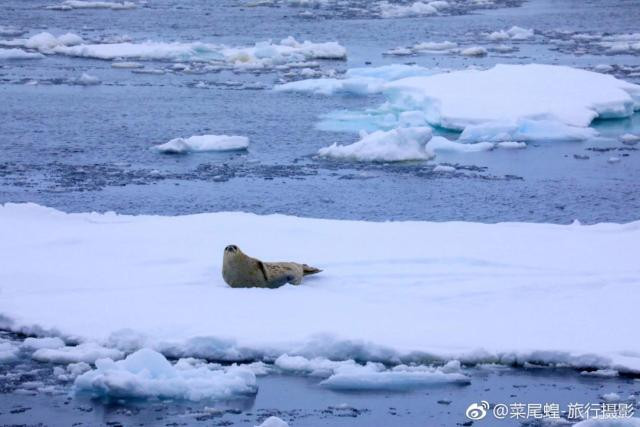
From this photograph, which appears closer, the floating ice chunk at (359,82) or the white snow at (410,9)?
the floating ice chunk at (359,82)

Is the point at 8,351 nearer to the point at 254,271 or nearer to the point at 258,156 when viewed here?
the point at 254,271

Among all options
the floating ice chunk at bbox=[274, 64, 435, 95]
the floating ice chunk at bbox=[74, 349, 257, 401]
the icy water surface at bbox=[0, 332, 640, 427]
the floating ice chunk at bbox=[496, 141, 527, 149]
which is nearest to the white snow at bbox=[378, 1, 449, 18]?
the floating ice chunk at bbox=[274, 64, 435, 95]

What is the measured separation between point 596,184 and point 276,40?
13.1m

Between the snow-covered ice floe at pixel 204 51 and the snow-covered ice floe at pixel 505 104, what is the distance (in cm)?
495

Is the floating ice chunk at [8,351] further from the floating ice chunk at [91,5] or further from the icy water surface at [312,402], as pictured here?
the floating ice chunk at [91,5]

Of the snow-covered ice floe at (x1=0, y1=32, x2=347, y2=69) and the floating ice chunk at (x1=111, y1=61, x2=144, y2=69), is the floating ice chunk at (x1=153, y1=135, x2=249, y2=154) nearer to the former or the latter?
the snow-covered ice floe at (x1=0, y1=32, x2=347, y2=69)

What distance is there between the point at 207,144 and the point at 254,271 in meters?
6.48

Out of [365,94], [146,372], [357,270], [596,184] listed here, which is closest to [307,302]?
[357,270]

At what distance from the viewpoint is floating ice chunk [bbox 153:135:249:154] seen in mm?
13539

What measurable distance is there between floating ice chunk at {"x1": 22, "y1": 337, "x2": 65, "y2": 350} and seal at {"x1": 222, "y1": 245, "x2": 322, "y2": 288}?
1.26 m

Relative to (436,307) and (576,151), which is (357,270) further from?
(576,151)

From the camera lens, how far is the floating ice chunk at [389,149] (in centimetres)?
1302

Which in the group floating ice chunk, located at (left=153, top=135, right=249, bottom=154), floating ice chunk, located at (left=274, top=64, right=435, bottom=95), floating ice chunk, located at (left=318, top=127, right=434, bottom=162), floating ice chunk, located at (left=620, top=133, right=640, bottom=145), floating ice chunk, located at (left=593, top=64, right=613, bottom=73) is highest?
floating ice chunk, located at (left=593, top=64, right=613, bottom=73)

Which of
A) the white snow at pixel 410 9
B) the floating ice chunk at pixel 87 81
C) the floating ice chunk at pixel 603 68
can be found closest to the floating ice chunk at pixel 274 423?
the floating ice chunk at pixel 87 81
